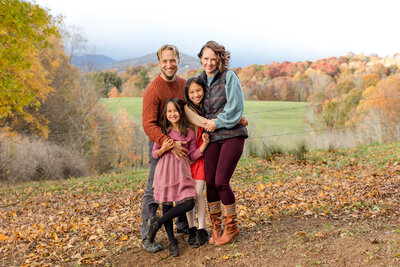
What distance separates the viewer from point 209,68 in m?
4.35

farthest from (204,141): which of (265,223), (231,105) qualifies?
(265,223)

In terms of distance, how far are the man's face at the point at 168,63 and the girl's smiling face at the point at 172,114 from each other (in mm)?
376

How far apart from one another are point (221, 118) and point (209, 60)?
2.18 ft

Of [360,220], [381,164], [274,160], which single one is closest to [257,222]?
[360,220]

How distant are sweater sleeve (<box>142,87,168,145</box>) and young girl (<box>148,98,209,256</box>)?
4.2 inches

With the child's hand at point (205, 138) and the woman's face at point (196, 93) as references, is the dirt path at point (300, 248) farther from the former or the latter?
the woman's face at point (196, 93)

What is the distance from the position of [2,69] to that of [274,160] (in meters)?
8.97

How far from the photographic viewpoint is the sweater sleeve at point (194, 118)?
4387 mm

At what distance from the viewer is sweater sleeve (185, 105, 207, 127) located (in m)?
4.39

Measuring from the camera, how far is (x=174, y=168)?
4449 mm

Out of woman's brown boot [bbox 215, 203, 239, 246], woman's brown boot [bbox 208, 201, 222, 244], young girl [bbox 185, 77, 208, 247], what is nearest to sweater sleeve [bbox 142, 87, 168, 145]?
young girl [bbox 185, 77, 208, 247]

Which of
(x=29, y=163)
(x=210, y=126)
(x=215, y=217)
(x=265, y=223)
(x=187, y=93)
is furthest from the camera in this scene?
(x=29, y=163)

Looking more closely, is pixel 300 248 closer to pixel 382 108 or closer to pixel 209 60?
pixel 209 60

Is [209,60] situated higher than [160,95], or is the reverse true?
[209,60]
